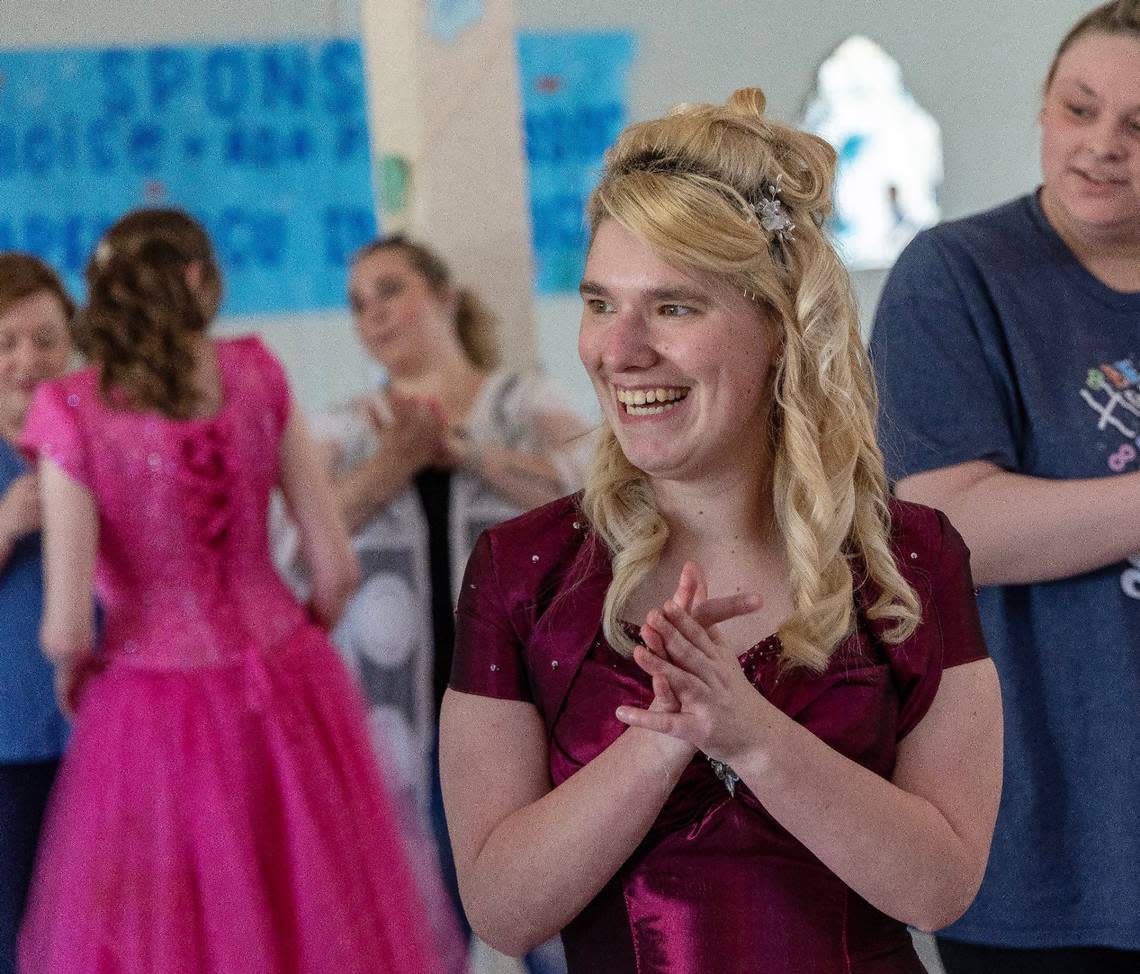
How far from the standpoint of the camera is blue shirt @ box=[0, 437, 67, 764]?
259 cm

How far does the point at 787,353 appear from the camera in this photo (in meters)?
1.27

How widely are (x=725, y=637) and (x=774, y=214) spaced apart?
0.36m

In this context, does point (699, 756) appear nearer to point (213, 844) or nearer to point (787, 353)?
point (787, 353)

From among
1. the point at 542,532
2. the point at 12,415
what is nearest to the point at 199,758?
the point at 12,415

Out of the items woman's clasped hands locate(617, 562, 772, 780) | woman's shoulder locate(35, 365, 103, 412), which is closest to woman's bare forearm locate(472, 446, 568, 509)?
woman's shoulder locate(35, 365, 103, 412)

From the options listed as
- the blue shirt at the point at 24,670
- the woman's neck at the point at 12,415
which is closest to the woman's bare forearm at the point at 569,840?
the blue shirt at the point at 24,670

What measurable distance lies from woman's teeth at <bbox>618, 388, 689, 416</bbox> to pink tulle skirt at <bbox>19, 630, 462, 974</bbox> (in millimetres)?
1554

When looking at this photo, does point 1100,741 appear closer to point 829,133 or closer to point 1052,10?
point 829,133

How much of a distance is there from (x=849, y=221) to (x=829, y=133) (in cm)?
23

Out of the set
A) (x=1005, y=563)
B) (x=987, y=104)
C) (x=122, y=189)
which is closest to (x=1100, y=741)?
(x=1005, y=563)

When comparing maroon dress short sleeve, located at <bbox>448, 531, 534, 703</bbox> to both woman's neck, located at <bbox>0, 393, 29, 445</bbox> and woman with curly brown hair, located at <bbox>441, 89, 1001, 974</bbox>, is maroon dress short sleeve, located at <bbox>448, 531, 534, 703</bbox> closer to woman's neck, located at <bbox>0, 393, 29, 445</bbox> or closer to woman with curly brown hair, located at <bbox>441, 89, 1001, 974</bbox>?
woman with curly brown hair, located at <bbox>441, 89, 1001, 974</bbox>

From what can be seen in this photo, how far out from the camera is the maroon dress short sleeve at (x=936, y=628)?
4.10ft

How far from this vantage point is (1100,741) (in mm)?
1533

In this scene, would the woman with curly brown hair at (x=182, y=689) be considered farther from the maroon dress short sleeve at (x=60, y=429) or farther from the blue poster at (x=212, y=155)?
the blue poster at (x=212, y=155)
